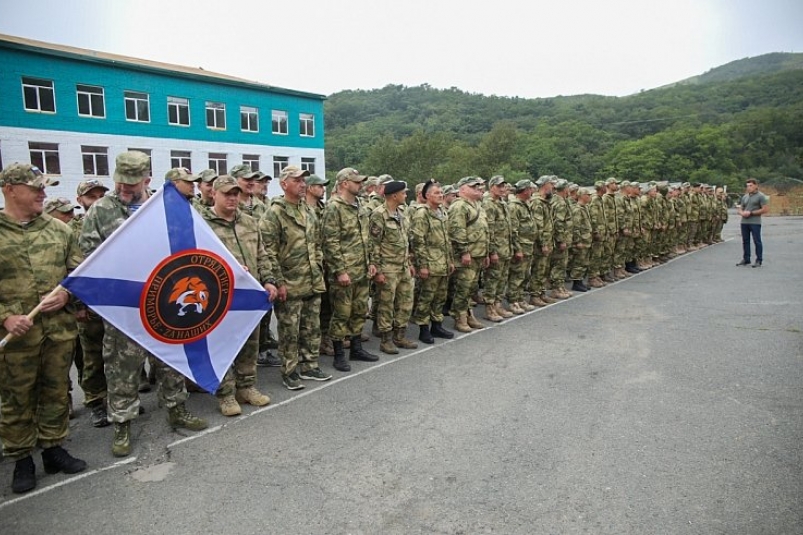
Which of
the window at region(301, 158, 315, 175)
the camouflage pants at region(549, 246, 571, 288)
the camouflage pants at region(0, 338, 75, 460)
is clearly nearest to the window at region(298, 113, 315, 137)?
the window at region(301, 158, 315, 175)

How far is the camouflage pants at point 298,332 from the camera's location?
5035 mm

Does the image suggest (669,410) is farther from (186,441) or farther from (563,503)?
(186,441)

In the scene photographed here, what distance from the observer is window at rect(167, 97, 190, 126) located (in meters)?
29.3

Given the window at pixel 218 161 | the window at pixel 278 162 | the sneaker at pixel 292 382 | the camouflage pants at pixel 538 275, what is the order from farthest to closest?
the window at pixel 278 162 < the window at pixel 218 161 < the camouflage pants at pixel 538 275 < the sneaker at pixel 292 382

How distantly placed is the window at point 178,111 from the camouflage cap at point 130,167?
2838 cm

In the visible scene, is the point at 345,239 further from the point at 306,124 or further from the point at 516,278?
the point at 306,124

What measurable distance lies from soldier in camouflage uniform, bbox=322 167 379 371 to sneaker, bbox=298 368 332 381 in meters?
0.35

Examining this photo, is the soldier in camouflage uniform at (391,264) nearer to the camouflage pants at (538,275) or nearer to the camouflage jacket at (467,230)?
the camouflage jacket at (467,230)

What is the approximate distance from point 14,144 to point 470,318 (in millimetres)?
25713

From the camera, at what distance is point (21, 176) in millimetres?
3336

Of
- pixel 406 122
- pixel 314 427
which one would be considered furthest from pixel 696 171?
pixel 314 427

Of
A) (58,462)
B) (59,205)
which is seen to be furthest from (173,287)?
(59,205)

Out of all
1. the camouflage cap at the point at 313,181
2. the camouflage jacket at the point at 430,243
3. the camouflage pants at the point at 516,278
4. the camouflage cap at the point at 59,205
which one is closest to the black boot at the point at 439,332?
the camouflage jacket at the point at 430,243

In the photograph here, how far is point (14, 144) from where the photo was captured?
24000 mm
